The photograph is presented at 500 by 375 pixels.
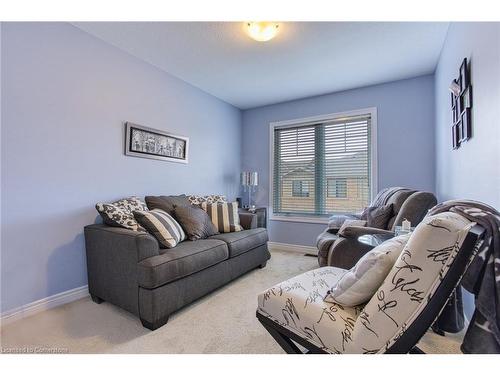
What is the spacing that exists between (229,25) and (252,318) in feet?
8.07

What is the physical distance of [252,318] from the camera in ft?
6.09

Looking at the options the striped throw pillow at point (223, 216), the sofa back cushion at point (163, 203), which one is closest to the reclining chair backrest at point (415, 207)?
the striped throw pillow at point (223, 216)

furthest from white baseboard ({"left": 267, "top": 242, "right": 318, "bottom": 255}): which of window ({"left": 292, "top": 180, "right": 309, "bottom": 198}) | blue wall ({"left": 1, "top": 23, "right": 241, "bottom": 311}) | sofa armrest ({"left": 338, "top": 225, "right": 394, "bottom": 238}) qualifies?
blue wall ({"left": 1, "top": 23, "right": 241, "bottom": 311})

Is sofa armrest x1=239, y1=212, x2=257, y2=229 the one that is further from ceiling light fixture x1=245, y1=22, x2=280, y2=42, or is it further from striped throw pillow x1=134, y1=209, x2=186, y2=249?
ceiling light fixture x1=245, y1=22, x2=280, y2=42

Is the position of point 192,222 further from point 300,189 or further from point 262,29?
point 300,189

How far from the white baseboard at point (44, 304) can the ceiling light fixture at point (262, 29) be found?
9.08 ft

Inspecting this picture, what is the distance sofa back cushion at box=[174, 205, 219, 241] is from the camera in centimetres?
242

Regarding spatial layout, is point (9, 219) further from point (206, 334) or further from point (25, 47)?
point (206, 334)

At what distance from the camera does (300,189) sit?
3.93 m

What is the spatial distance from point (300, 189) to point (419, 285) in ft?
10.3

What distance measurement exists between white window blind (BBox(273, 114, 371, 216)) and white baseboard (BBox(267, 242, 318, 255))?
505 mm

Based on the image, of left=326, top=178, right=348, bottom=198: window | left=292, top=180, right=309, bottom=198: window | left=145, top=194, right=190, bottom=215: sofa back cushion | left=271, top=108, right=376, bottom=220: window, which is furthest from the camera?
left=292, top=180, right=309, bottom=198: window

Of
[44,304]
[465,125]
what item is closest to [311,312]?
[465,125]
